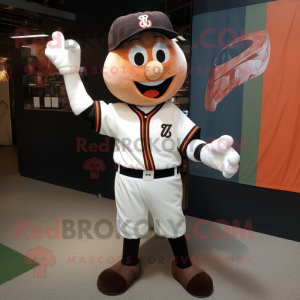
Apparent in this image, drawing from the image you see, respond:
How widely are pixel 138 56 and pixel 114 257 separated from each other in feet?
5.17

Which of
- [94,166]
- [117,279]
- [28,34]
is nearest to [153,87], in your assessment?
[117,279]

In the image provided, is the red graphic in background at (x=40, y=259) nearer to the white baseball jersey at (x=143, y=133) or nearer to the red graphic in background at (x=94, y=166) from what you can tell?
the white baseball jersey at (x=143, y=133)

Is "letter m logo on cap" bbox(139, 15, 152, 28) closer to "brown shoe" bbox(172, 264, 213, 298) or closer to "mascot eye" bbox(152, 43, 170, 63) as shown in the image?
"mascot eye" bbox(152, 43, 170, 63)

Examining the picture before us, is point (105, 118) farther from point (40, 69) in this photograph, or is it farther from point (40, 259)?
point (40, 69)

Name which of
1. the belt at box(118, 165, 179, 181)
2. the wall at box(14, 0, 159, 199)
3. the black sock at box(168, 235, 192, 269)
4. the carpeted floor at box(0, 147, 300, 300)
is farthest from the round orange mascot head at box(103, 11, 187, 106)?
the wall at box(14, 0, 159, 199)

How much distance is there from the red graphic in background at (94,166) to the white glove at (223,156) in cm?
227

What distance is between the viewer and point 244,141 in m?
2.94

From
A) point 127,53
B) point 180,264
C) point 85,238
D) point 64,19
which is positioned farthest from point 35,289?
point 64,19

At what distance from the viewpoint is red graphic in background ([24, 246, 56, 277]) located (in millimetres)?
2395

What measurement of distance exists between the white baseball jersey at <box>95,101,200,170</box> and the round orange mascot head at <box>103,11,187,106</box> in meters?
0.10

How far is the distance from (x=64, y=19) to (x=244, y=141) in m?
2.61

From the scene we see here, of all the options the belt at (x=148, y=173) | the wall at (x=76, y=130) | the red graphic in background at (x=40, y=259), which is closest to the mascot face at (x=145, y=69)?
the belt at (x=148, y=173)

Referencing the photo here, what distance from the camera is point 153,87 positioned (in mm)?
1930

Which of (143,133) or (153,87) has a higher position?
(153,87)
